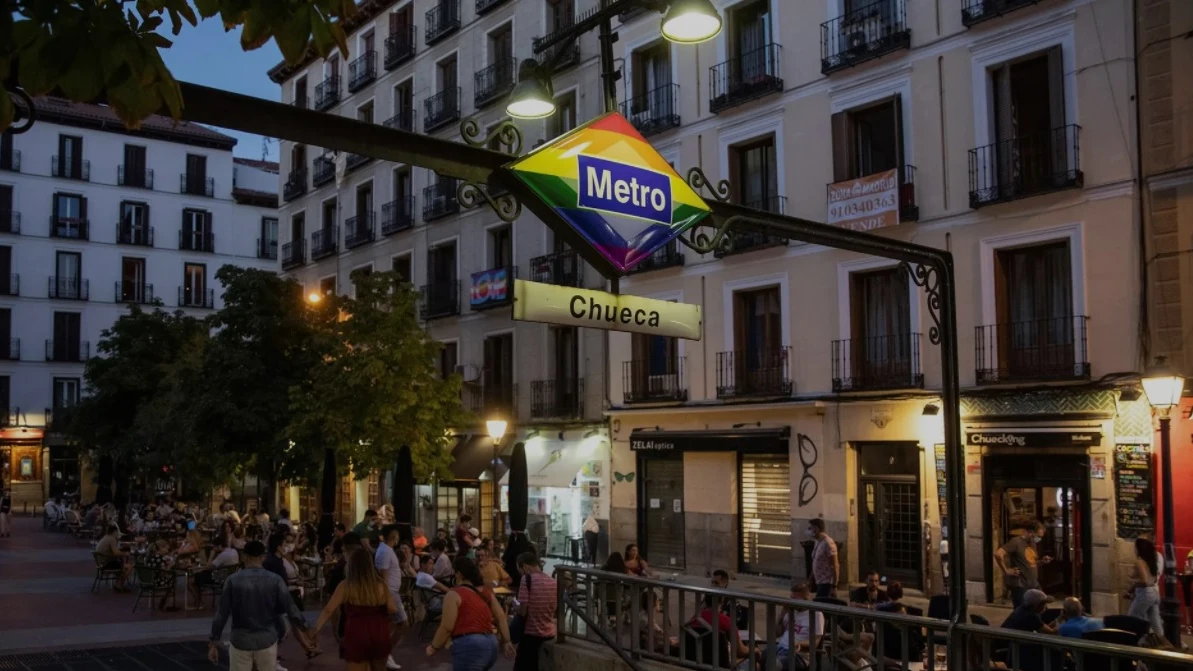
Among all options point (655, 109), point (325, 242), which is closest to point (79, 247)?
point (325, 242)

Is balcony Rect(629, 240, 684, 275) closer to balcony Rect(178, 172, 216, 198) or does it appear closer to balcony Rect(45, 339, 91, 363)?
balcony Rect(45, 339, 91, 363)

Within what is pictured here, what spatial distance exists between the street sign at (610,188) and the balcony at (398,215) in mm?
32290

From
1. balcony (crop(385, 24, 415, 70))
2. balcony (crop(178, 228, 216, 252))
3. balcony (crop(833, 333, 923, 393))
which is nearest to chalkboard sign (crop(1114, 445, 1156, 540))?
balcony (crop(833, 333, 923, 393))

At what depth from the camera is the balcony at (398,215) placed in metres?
38.6

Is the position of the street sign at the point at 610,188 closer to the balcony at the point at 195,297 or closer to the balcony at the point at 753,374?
the balcony at the point at 753,374

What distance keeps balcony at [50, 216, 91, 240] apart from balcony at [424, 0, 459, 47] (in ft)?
99.1

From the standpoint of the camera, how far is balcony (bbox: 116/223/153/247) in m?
61.1

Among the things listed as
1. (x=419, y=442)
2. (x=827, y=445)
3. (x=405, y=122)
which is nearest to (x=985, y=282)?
(x=827, y=445)

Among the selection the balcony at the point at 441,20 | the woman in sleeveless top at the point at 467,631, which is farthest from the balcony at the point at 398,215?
the woman in sleeveless top at the point at 467,631

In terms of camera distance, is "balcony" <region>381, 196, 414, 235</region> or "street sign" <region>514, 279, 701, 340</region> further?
"balcony" <region>381, 196, 414, 235</region>

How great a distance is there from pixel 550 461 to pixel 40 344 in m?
38.8

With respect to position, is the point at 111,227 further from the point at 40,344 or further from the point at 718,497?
the point at 718,497

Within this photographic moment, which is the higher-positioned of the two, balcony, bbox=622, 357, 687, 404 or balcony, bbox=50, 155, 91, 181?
balcony, bbox=50, 155, 91, 181

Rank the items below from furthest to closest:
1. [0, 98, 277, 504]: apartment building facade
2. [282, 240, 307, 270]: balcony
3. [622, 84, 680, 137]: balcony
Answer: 1. [0, 98, 277, 504]: apartment building facade
2. [282, 240, 307, 270]: balcony
3. [622, 84, 680, 137]: balcony
